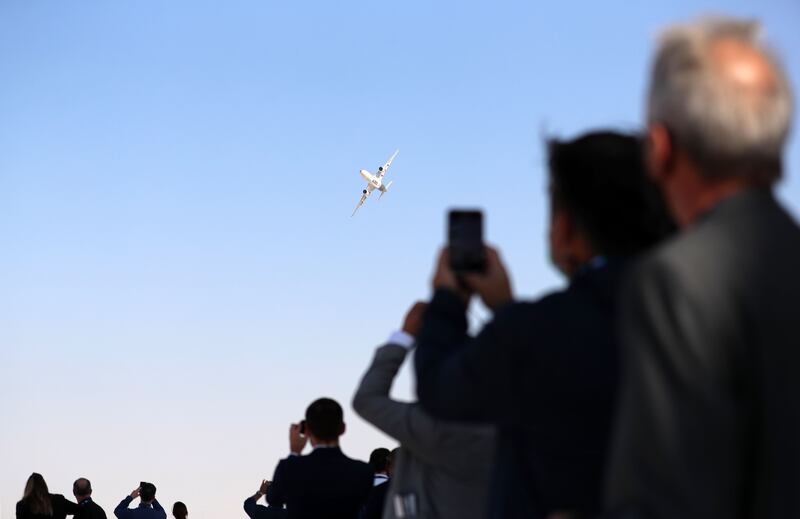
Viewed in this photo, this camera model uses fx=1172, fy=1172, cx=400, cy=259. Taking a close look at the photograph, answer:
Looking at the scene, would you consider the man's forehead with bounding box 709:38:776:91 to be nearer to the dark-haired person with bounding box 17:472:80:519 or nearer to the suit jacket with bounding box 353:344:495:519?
the suit jacket with bounding box 353:344:495:519

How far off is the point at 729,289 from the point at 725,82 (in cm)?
40

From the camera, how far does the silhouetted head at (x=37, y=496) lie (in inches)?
493

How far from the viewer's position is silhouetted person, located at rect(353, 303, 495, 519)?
5191mm

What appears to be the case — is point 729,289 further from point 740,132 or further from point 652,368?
point 740,132

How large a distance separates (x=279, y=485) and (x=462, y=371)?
220 inches

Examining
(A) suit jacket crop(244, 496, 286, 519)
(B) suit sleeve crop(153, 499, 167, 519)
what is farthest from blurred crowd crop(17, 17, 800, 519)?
(B) suit sleeve crop(153, 499, 167, 519)

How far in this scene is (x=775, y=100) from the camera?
2.06m

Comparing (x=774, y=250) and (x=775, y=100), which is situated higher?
(x=775, y=100)

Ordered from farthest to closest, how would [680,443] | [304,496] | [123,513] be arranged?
[123,513]
[304,496]
[680,443]

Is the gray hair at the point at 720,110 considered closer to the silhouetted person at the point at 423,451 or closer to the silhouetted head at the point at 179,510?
the silhouetted person at the point at 423,451

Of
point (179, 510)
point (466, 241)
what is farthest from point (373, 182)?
point (466, 241)

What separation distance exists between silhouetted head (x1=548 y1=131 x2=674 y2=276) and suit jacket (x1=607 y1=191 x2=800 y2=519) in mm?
1092

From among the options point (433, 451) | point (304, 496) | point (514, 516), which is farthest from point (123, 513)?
point (514, 516)

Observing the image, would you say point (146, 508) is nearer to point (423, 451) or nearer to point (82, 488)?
point (82, 488)
